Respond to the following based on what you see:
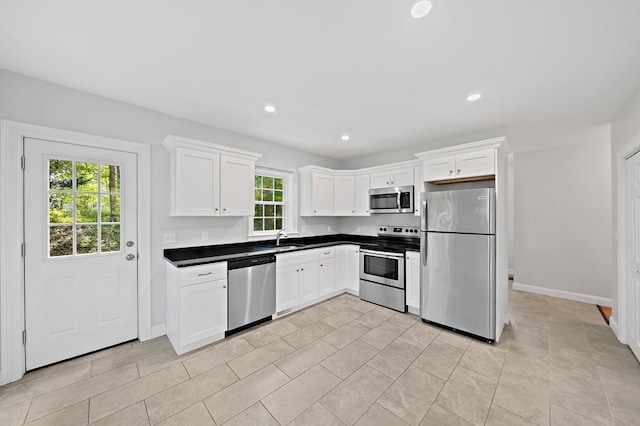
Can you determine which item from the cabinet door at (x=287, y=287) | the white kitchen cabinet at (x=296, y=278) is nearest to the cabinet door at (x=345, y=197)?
the white kitchen cabinet at (x=296, y=278)

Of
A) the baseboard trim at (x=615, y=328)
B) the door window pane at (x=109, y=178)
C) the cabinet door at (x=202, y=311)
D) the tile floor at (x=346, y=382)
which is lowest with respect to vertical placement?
the tile floor at (x=346, y=382)

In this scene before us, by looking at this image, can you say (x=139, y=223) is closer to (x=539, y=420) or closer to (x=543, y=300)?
(x=539, y=420)

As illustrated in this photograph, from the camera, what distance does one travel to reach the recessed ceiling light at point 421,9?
139 cm

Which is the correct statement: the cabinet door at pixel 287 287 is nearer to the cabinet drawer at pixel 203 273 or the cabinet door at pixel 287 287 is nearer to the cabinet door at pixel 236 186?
the cabinet drawer at pixel 203 273

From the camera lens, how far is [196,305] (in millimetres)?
2592

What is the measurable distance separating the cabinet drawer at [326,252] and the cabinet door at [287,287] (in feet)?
1.66

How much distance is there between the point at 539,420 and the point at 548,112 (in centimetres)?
305

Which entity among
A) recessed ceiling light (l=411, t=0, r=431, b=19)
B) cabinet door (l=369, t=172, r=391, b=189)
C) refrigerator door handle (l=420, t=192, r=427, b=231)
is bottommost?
refrigerator door handle (l=420, t=192, r=427, b=231)

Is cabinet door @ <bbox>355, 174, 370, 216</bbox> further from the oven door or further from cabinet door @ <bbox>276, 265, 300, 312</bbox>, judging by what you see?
cabinet door @ <bbox>276, 265, 300, 312</bbox>

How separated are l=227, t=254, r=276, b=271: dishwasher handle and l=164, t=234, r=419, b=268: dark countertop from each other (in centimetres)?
4

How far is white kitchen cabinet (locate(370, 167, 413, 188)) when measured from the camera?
391 cm

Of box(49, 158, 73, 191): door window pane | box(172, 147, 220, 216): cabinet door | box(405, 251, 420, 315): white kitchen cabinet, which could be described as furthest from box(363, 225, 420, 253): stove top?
box(49, 158, 73, 191): door window pane

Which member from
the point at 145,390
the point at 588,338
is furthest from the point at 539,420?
the point at 145,390

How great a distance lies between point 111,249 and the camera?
8.66 ft
